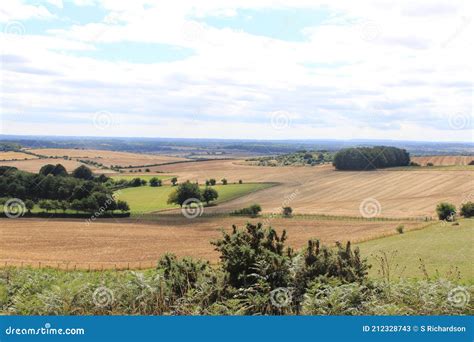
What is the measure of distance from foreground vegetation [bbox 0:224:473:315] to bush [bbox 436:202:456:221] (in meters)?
25.2

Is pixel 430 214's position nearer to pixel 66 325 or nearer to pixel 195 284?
pixel 195 284

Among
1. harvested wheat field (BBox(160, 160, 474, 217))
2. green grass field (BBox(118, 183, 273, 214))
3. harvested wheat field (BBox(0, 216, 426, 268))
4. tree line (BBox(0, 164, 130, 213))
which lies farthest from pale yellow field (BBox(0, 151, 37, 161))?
harvested wheat field (BBox(160, 160, 474, 217))

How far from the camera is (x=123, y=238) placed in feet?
88.6

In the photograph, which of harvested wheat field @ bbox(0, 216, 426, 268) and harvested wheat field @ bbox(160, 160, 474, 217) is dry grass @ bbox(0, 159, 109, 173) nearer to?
harvested wheat field @ bbox(0, 216, 426, 268)

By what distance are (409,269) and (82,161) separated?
1979 cm

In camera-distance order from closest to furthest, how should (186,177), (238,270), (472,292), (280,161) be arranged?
1. (472,292)
2. (238,270)
3. (186,177)
4. (280,161)

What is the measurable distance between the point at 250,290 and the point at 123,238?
53.7 ft

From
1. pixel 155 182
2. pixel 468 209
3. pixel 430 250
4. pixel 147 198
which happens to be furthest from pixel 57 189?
pixel 468 209

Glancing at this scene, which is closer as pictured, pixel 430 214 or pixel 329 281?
pixel 329 281

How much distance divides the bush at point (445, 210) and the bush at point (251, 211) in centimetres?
1457

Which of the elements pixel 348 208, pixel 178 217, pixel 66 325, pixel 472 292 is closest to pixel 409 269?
pixel 472 292

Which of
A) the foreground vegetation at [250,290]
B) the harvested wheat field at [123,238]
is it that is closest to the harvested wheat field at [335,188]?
the harvested wheat field at [123,238]

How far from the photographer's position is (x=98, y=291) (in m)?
12.5

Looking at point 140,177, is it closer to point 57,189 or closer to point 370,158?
point 57,189
